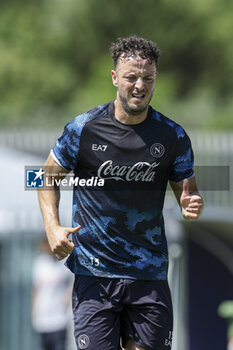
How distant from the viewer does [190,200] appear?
4746 mm

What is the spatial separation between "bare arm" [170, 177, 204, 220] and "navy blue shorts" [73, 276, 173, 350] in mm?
494

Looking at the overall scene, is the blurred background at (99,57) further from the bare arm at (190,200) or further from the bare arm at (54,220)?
the bare arm at (190,200)

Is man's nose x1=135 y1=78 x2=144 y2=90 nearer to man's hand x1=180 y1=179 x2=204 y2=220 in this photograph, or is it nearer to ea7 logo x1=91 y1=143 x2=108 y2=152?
ea7 logo x1=91 y1=143 x2=108 y2=152

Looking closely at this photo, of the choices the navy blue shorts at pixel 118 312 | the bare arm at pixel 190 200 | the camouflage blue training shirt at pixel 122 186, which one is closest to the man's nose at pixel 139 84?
the camouflage blue training shirt at pixel 122 186

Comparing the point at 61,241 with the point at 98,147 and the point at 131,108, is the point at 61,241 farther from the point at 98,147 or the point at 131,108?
the point at 131,108

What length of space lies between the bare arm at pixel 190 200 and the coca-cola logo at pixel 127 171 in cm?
22

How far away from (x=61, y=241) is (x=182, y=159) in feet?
3.09

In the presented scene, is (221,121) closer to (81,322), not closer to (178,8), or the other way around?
(178,8)

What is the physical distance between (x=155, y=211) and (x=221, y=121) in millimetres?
25874

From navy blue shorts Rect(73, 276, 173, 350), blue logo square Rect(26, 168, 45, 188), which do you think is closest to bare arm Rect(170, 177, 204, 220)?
navy blue shorts Rect(73, 276, 173, 350)

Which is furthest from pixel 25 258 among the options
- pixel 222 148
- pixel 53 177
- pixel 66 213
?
pixel 53 177

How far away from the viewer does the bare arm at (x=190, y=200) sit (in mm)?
4738

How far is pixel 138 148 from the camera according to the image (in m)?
4.84

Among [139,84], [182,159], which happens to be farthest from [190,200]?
[139,84]
